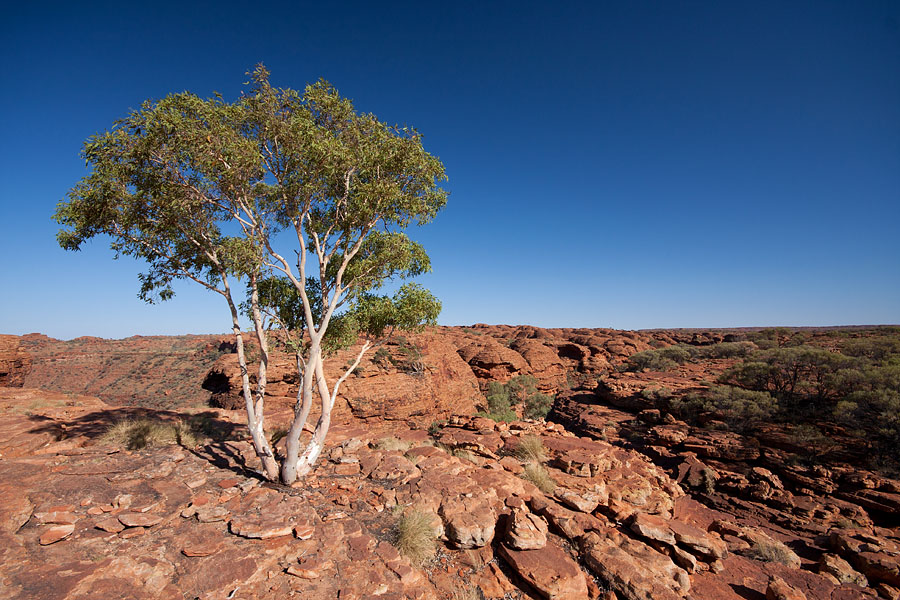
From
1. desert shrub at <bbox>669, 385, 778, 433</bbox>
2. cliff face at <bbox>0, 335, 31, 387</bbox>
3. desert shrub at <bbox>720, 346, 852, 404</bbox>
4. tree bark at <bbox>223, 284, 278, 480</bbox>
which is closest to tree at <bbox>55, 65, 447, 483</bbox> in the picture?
tree bark at <bbox>223, 284, 278, 480</bbox>

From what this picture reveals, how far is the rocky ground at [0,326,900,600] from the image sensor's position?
478 centimetres

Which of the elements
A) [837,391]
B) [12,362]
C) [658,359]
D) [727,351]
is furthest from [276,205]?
[727,351]

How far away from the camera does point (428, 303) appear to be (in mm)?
9023

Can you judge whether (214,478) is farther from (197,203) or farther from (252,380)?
(252,380)

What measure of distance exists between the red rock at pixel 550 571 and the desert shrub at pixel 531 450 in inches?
172

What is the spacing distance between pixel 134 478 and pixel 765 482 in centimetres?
1768

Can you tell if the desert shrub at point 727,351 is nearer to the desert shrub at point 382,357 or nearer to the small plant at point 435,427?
the small plant at point 435,427

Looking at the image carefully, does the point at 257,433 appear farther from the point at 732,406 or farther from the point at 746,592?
the point at 732,406

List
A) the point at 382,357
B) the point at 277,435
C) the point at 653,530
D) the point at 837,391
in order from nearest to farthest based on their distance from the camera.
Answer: the point at 653,530, the point at 277,435, the point at 837,391, the point at 382,357

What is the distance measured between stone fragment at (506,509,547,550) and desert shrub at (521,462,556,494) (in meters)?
2.01

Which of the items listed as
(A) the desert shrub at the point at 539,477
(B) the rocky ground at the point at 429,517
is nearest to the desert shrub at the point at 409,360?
(B) the rocky ground at the point at 429,517

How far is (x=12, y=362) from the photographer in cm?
1466

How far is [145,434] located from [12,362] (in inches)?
464

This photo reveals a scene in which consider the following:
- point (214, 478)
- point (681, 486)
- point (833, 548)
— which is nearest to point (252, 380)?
point (214, 478)
